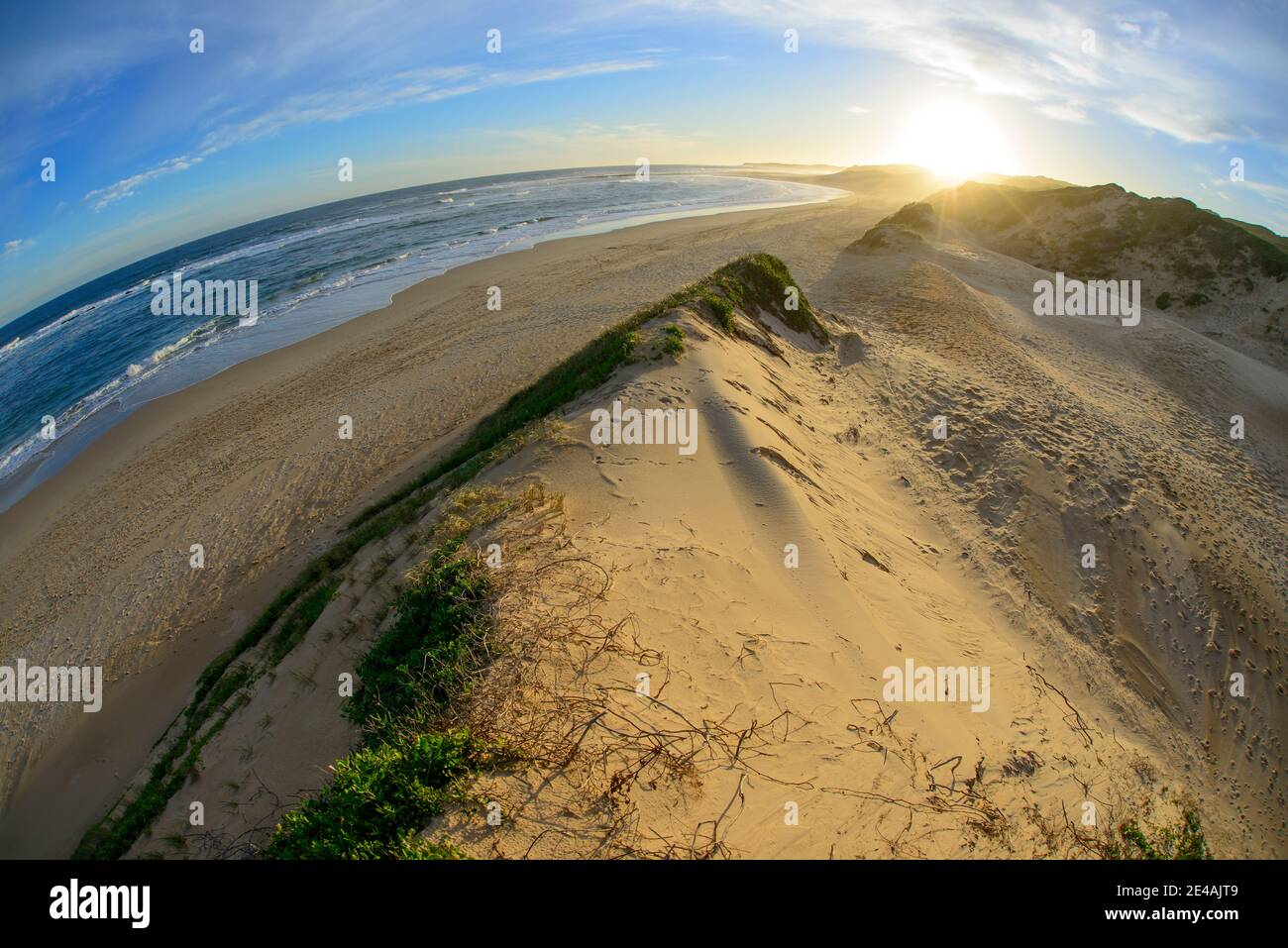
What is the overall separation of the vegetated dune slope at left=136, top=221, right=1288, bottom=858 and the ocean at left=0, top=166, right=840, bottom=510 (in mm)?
20611

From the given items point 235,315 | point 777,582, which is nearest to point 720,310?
point 777,582

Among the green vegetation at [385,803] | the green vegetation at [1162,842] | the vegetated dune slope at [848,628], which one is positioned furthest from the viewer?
the green vegetation at [1162,842]

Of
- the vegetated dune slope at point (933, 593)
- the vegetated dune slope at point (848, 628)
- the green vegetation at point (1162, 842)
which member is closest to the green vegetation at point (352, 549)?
the vegetated dune slope at point (848, 628)

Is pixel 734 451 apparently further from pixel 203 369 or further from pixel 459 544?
pixel 203 369

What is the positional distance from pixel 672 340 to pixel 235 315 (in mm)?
31421

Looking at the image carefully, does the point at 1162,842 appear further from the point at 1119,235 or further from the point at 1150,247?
the point at 1119,235

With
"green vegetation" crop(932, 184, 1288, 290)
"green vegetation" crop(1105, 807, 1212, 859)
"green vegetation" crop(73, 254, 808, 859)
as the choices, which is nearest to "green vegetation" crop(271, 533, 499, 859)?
"green vegetation" crop(73, 254, 808, 859)

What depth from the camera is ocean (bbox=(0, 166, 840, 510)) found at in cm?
2239

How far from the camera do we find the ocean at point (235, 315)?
73.5 ft

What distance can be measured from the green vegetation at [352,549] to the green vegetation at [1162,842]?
6616 millimetres

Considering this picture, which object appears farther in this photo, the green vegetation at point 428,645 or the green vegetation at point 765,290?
the green vegetation at point 765,290

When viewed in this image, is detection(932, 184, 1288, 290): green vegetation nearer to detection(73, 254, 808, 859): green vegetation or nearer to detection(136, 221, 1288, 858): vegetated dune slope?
detection(136, 221, 1288, 858): vegetated dune slope

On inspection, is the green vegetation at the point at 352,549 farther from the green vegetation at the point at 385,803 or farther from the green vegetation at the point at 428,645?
the green vegetation at the point at 385,803
